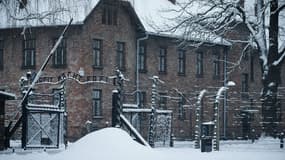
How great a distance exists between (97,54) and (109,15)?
237 centimetres

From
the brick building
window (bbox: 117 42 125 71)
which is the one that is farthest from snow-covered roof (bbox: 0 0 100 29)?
window (bbox: 117 42 125 71)

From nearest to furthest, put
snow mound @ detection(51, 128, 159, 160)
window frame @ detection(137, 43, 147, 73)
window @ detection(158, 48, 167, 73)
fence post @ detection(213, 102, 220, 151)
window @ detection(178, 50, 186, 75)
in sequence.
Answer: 1. snow mound @ detection(51, 128, 159, 160)
2. fence post @ detection(213, 102, 220, 151)
3. window frame @ detection(137, 43, 147, 73)
4. window @ detection(158, 48, 167, 73)
5. window @ detection(178, 50, 186, 75)

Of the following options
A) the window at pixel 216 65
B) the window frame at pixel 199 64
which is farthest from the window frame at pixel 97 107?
the window at pixel 216 65

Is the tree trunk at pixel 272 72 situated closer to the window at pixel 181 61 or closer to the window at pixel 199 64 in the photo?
the window at pixel 181 61


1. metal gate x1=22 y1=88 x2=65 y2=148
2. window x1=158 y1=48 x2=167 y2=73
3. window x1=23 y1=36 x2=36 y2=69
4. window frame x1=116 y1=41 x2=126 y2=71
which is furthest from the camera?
window x1=158 y1=48 x2=167 y2=73

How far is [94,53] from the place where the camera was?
32.1 metres

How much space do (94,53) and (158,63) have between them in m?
5.49

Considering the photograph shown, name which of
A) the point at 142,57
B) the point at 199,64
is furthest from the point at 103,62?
the point at 199,64

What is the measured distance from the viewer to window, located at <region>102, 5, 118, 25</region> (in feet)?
107

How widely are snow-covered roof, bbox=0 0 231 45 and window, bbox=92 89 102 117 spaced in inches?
162

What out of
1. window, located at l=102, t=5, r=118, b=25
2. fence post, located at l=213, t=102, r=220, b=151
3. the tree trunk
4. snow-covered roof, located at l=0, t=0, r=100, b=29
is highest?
window, located at l=102, t=5, r=118, b=25

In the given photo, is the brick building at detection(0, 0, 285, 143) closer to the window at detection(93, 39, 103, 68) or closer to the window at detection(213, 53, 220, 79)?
the window at detection(93, 39, 103, 68)

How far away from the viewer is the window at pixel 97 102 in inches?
1249

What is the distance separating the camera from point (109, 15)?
32781 mm
